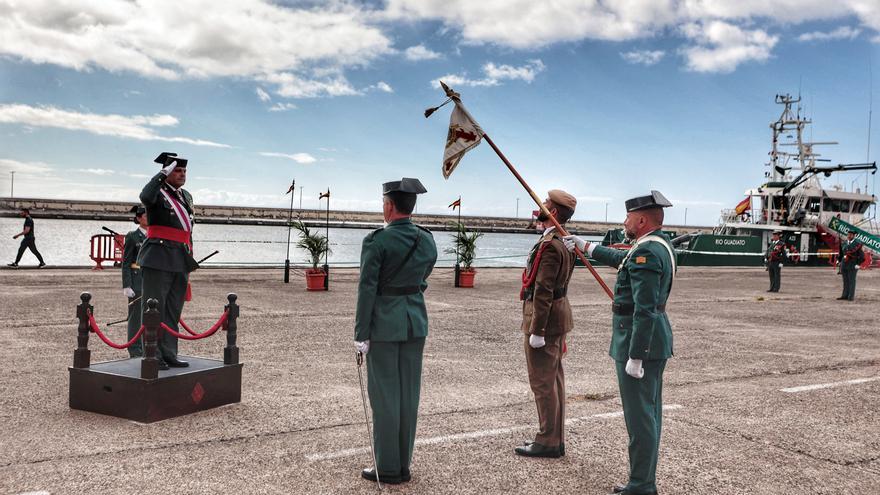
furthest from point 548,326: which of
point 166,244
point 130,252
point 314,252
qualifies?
point 314,252

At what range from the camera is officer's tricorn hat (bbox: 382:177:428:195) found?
479 centimetres

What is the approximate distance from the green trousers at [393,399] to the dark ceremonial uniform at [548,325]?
0.99m

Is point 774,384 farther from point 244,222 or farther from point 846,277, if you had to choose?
point 244,222

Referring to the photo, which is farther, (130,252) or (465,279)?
(465,279)

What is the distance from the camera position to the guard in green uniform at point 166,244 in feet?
20.6

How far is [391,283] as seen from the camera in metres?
4.80

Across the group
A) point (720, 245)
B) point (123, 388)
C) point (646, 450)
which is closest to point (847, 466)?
point (646, 450)

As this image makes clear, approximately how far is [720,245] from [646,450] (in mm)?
35451

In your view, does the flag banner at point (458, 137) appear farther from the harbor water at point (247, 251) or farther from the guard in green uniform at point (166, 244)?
the harbor water at point (247, 251)

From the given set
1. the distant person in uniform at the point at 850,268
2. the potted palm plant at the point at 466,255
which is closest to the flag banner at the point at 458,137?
the potted palm plant at the point at 466,255

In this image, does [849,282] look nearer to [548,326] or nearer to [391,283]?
[548,326]

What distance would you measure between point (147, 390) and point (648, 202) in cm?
414

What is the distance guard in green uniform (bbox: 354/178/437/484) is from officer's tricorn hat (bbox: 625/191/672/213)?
53.9 inches

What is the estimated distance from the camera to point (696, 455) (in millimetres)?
5441
